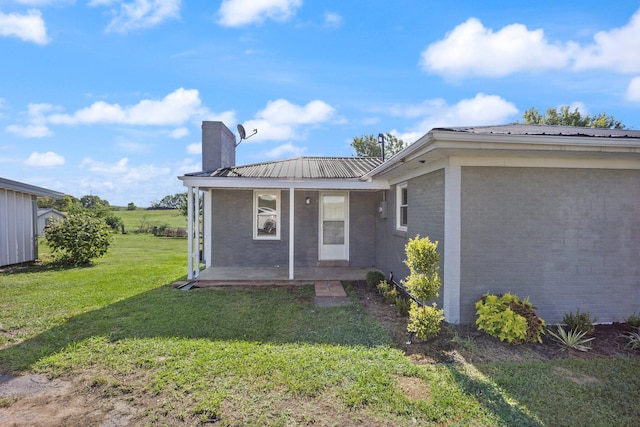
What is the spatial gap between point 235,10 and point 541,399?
921 cm

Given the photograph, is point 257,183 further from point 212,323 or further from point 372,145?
point 372,145

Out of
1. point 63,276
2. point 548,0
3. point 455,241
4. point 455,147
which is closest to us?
point 455,147

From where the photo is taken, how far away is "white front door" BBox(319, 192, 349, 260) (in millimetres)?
9844

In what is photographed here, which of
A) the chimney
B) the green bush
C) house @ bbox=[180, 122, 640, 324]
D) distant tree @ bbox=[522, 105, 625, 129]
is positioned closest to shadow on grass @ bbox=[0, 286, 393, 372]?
the green bush

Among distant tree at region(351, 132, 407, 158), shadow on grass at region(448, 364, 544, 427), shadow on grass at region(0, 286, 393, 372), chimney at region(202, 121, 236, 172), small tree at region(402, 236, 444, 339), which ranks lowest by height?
shadow on grass at region(448, 364, 544, 427)

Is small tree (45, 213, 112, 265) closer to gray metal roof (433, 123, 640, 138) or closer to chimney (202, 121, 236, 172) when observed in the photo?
chimney (202, 121, 236, 172)

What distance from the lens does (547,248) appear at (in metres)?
5.18

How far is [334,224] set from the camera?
987 cm

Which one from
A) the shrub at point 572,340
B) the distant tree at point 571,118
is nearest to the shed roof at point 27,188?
the shrub at point 572,340

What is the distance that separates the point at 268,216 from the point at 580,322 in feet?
24.9

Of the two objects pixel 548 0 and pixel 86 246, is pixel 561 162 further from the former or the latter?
pixel 86 246

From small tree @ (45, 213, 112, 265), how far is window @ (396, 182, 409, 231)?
10.2m

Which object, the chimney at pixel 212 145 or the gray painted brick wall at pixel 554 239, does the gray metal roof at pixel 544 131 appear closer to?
the gray painted brick wall at pixel 554 239

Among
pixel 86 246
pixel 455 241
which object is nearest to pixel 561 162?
pixel 455 241
